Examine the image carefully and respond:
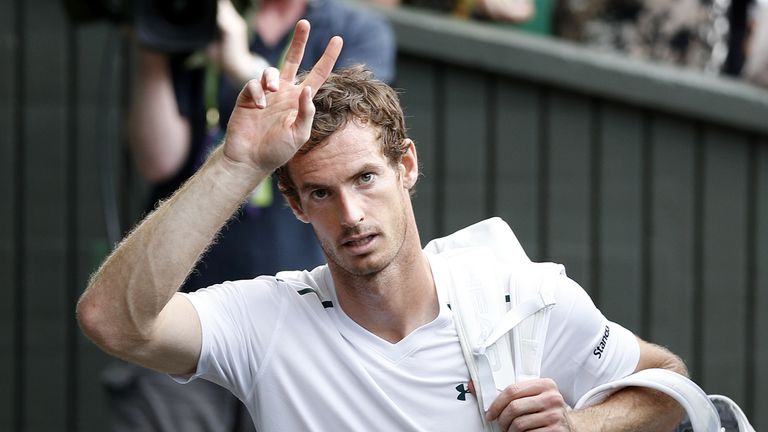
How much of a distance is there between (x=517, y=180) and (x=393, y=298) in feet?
9.68

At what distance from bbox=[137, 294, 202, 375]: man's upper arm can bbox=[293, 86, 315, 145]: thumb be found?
430 millimetres

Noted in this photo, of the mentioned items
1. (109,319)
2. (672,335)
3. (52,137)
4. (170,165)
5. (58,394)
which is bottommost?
(58,394)

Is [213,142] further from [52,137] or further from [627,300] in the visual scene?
[627,300]

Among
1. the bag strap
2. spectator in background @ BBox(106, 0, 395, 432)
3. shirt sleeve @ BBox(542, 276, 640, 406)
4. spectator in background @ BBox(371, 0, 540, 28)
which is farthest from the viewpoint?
spectator in background @ BBox(371, 0, 540, 28)

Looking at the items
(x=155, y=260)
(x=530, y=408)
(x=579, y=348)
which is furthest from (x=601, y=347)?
(x=155, y=260)

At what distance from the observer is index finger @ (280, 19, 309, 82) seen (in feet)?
9.26

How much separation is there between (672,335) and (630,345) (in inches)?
112

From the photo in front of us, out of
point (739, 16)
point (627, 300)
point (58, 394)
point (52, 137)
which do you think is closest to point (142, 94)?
point (52, 137)

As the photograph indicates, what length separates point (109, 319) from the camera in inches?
106

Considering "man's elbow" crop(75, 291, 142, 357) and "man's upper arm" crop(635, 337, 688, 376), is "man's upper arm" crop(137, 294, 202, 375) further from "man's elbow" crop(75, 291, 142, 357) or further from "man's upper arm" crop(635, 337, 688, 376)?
"man's upper arm" crop(635, 337, 688, 376)

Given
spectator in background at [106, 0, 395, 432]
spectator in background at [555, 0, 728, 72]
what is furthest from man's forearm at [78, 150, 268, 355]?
spectator in background at [555, 0, 728, 72]

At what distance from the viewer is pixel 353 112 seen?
289 cm

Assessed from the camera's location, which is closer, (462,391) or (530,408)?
(530,408)

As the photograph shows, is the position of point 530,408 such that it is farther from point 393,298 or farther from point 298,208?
point 298,208
